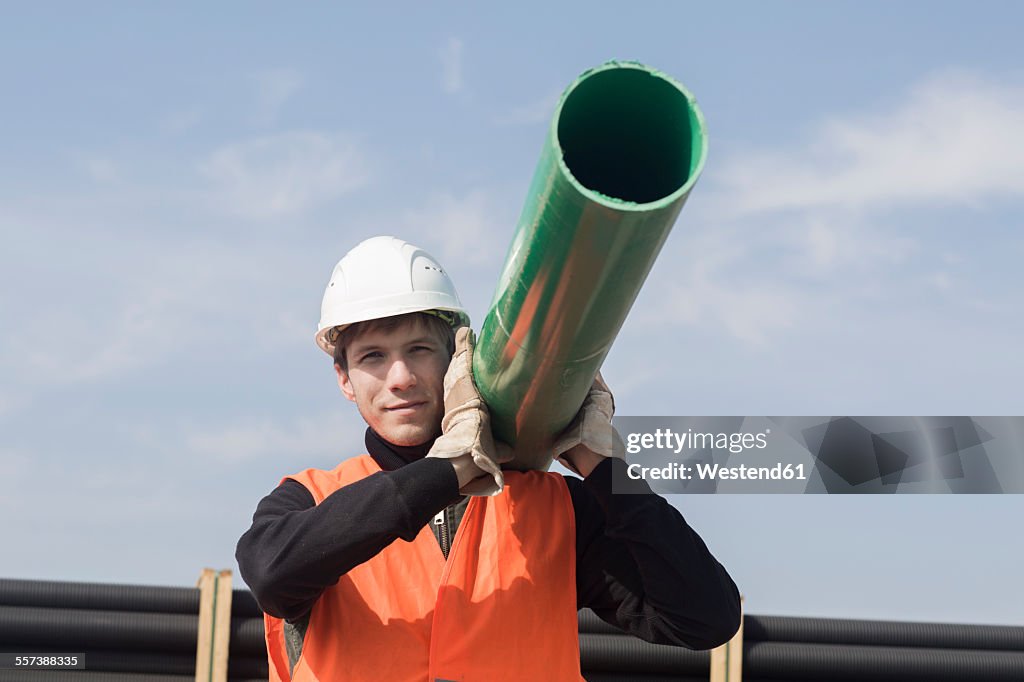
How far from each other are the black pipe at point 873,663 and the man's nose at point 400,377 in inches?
148

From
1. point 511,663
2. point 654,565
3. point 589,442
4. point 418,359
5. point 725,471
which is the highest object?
point 725,471

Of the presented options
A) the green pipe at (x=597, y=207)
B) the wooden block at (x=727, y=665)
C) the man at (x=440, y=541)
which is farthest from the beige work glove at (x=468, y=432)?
the wooden block at (x=727, y=665)

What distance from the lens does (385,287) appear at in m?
2.97

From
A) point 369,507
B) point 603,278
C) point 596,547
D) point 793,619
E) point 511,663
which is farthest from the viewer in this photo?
point 793,619

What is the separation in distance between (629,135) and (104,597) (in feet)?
15.9

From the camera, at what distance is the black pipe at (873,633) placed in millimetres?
6105

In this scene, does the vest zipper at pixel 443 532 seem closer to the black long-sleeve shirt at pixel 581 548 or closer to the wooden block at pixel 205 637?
the black long-sleeve shirt at pixel 581 548

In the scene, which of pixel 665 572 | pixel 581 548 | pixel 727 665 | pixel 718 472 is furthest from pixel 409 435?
pixel 727 665

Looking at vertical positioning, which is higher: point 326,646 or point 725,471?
point 725,471

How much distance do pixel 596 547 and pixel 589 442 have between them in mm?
409

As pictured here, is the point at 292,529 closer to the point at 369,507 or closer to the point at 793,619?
the point at 369,507

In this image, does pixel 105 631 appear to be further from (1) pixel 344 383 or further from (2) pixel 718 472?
(1) pixel 344 383

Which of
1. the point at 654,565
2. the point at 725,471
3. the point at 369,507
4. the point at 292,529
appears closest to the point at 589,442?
the point at 654,565

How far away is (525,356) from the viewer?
86.6 inches
